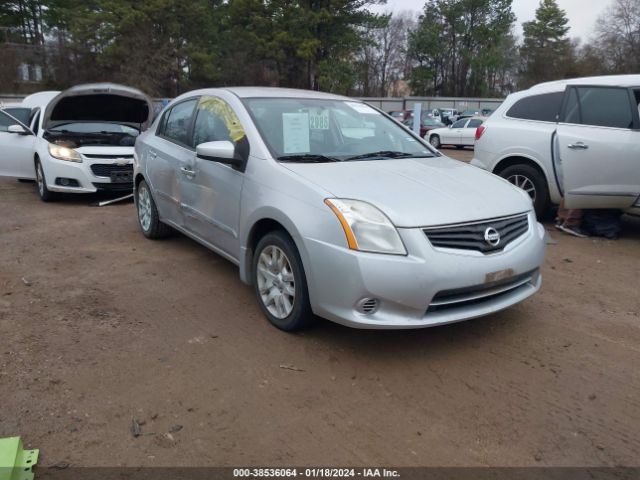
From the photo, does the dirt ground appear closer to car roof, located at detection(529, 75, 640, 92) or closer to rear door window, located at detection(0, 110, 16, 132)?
car roof, located at detection(529, 75, 640, 92)

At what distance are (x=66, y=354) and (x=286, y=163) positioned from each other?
1890 millimetres

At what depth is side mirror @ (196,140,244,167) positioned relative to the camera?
3.85 meters

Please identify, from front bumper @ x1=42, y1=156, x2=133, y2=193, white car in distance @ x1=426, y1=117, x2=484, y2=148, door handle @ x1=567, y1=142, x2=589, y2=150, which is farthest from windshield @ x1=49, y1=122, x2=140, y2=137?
white car in distance @ x1=426, y1=117, x2=484, y2=148

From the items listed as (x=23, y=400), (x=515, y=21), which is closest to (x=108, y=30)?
(x=23, y=400)

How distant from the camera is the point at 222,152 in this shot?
3.86 meters

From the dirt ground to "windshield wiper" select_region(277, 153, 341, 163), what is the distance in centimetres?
117

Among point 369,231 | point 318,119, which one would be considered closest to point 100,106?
point 318,119

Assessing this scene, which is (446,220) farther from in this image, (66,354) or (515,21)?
(515,21)

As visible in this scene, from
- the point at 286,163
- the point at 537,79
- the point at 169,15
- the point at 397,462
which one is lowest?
the point at 397,462

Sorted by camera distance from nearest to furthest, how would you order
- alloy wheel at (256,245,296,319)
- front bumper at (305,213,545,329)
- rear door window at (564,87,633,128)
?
front bumper at (305,213,545,329), alloy wheel at (256,245,296,319), rear door window at (564,87,633,128)

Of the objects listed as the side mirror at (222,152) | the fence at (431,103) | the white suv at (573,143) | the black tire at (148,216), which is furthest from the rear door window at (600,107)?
the fence at (431,103)

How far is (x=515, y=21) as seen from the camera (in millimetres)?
61125

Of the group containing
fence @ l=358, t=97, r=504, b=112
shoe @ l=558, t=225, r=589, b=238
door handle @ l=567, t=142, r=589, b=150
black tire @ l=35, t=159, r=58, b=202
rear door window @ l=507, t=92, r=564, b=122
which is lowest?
shoe @ l=558, t=225, r=589, b=238

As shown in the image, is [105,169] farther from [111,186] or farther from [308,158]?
[308,158]
